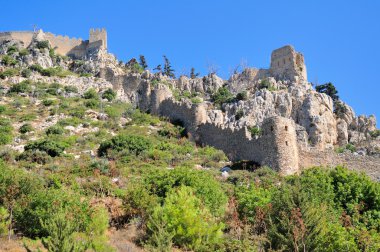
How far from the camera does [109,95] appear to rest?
56.2m

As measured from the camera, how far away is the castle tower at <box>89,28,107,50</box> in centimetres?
7309

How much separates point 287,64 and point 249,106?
1571 cm

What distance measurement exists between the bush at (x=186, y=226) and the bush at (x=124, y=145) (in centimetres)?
1727

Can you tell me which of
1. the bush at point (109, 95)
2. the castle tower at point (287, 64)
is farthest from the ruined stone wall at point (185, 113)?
the castle tower at point (287, 64)

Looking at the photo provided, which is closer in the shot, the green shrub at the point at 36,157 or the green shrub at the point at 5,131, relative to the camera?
the green shrub at the point at 36,157

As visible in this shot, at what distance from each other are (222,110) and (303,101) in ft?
28.9

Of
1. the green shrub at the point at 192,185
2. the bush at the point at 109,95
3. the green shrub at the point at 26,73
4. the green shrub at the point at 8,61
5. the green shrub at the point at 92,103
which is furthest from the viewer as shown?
the green shrub at the point at 8,61

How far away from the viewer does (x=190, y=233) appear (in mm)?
20125

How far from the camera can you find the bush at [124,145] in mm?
38406

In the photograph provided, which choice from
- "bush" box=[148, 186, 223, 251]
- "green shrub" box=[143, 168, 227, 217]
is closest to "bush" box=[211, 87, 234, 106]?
"green shrub" box=[143, 168, 227, 217]

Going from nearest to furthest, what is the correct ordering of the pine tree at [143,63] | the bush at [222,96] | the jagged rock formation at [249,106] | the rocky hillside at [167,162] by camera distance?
the rocky hillside at [167,162]
the jagged rock formation at [249,106]
the bush at [222,96]
the pine tree at [143,63]

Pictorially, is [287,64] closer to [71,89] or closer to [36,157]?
[71,89]

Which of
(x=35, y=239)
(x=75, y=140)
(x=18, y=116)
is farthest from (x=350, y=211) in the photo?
(x=18, y=116)

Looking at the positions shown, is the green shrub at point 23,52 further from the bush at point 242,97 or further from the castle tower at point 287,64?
the castle tower at point 287,64
